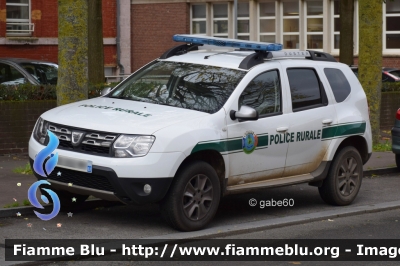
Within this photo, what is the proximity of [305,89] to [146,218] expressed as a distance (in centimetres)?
245

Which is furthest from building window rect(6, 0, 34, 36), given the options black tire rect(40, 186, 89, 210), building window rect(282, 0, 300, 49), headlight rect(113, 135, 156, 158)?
headlight rect(113, 135, 156, 158)

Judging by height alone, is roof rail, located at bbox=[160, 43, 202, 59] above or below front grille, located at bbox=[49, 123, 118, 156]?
above

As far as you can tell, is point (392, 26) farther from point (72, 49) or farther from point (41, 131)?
point (41, 131)

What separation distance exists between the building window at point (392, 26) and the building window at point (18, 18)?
14.0 m

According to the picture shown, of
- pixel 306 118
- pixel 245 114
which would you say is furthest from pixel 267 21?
pixel 245 114

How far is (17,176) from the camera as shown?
11.8 m

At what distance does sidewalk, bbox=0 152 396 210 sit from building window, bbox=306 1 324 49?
19.8m

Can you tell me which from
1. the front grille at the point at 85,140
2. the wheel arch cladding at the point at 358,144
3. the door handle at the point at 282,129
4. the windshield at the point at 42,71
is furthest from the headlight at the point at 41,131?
the windshield at the point at 42,71

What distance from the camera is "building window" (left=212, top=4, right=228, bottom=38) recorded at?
121 feet

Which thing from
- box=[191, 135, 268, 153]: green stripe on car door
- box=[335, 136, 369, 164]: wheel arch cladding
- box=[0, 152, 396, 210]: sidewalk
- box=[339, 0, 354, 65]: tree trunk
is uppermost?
box=[339, 0, 354, 65]: tree trunk

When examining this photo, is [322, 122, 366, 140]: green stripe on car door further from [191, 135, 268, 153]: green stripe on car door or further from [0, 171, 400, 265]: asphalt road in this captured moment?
[191, 135, 268, 153]: green stripe on car door

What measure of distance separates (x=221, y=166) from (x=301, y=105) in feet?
5.09

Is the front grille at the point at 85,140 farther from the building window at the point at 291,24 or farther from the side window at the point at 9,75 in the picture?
the building window at the point at 291,24

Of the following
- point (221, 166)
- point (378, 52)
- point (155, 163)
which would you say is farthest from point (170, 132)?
point (378, 52)
